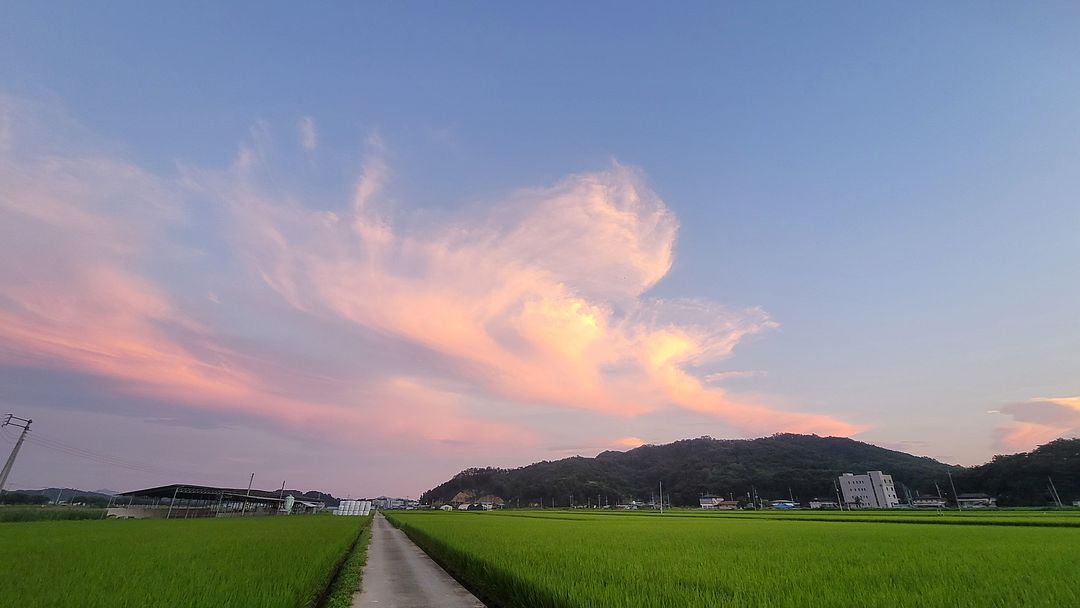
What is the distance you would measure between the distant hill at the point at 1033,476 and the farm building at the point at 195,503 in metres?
139

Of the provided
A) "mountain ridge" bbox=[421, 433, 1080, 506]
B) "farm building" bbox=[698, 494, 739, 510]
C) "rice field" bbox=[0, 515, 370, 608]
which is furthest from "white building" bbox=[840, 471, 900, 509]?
"rice field" bbox=[0, 515, 370, 608]

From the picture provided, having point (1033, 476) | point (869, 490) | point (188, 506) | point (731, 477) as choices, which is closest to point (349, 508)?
point (188, 506)

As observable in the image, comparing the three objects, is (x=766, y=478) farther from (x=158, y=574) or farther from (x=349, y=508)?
(x=158, y=574)

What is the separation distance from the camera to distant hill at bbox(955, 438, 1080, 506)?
8694cm

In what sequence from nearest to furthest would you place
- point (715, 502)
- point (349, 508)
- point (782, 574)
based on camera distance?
1. point (782, 574)
2. point (349, 508)
3. point (715, 502)

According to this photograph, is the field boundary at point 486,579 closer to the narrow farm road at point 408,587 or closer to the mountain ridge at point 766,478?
the narrow farm road at point 408,587

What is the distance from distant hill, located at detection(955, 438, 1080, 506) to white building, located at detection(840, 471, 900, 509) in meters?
15.5

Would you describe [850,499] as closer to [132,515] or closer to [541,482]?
[541,482]

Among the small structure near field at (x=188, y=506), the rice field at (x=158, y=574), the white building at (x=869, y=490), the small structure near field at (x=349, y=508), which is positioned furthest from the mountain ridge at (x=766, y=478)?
the rice field at (x=158, y=574)

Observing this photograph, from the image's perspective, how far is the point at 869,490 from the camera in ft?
377

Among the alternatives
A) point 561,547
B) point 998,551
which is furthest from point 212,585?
point 998,551

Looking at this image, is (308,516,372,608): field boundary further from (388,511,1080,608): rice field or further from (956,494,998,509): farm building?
(956,494,998,509): farm building

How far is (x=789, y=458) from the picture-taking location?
174 metres

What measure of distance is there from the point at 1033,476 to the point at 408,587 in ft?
414
